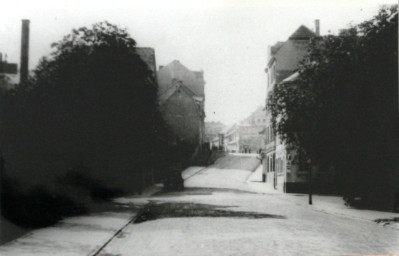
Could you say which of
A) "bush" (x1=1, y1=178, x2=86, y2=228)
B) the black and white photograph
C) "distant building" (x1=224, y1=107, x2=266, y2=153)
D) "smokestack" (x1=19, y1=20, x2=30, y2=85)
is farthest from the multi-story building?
"distant building" (x1=224, y1=107, x2=266, y2=153)

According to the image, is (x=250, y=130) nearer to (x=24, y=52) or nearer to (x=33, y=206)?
(x=24, y=52)

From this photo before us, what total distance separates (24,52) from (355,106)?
13.3 meters

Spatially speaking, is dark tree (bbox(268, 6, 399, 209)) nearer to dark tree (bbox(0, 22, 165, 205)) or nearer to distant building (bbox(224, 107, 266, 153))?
dark tree (bbox(0, 22, 165, 205))

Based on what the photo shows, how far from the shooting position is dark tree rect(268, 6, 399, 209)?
22.5m

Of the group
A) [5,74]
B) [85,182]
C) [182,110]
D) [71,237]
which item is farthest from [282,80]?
[5,74]

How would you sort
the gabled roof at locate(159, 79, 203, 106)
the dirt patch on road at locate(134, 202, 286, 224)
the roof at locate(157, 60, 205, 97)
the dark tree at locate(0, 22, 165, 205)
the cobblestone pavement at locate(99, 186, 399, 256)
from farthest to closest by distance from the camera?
1. the roof at locate(157, 60, 205, 97)
2. the gabled roof at locate(159, 79, 203, 106)
3. the dirt patch on road at locate(134, 202, 286, 224)
4. the dark tree at locate(0, 22, 165, 205)
5. the cobblestone pavement at locate(99, 186, 399, 256)

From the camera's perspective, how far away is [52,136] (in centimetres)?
1839

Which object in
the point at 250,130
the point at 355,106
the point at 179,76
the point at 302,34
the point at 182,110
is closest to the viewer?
the point at 355,106

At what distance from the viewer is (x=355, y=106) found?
23.9 metres

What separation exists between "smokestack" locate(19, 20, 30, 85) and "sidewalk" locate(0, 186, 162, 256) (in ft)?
14.8

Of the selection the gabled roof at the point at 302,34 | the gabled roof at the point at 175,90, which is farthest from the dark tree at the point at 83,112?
the gabled roof at the point at 175,90

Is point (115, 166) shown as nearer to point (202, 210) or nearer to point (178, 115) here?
point (202, 210)

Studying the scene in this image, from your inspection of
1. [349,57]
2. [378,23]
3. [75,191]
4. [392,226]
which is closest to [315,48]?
[349,57]

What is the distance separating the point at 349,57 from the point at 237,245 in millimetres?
13129
